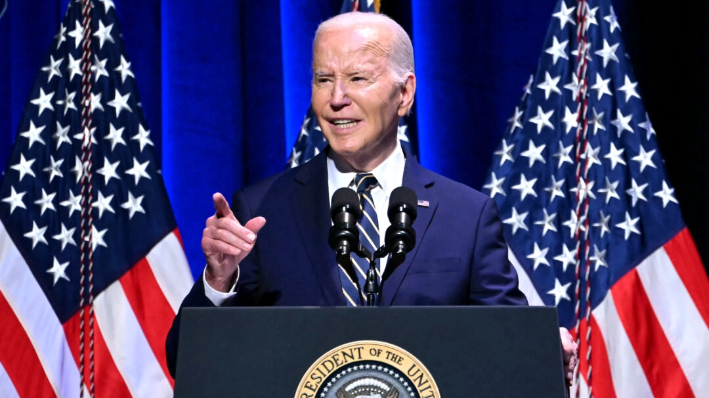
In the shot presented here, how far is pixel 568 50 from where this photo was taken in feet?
10.4

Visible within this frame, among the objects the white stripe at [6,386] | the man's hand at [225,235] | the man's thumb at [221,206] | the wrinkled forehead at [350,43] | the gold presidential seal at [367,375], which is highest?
the wrinkled forehead at [350,43]

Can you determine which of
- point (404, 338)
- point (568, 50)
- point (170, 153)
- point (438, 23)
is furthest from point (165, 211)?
point (404, 338)

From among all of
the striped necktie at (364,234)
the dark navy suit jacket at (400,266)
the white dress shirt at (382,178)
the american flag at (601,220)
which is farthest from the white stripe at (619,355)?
the striped necktie at (364,234)

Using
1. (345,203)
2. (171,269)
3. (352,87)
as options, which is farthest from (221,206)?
(171,269)

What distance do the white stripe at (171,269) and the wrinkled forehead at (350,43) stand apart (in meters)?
1.37

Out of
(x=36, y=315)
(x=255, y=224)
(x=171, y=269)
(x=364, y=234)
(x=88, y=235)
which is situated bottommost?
(x=36, y=315)

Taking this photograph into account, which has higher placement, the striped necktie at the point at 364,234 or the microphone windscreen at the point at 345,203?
the microphone windscreen at the point at 345,203

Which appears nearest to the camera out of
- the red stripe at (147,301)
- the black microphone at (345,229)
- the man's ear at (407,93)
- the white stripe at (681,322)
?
the black microphone at (345,229)

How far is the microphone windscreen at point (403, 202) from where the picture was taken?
1.50 meters

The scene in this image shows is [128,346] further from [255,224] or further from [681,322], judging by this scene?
[681,322]

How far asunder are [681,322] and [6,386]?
2.32 metres

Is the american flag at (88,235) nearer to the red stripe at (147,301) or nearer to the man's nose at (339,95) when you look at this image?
the red stripe at (147,301)

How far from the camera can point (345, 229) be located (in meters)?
1.44

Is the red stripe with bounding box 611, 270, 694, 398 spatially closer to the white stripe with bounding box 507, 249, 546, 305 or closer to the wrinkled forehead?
the white stripe with bounding box 507, 249, 546, 305
